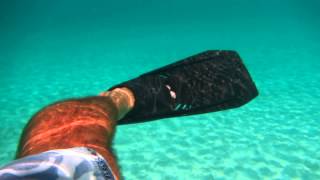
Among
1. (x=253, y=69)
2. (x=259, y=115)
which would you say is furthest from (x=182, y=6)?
(x=259, y=115)

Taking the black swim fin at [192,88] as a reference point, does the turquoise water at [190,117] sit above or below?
above

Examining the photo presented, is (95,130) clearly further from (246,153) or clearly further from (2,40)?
(2,40)

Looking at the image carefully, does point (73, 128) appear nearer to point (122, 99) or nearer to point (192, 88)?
point (122, 99)

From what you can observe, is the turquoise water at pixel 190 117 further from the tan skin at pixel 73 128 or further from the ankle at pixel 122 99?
the tan skin at pixel 73 128

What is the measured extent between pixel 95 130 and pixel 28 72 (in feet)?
48.1

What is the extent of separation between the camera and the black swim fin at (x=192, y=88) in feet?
8.66

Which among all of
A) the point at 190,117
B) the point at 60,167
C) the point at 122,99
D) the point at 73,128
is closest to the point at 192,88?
the point at 122,99

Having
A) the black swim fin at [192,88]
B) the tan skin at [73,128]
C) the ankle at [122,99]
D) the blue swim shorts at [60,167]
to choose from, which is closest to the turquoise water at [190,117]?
the black swim fin at [192,88]

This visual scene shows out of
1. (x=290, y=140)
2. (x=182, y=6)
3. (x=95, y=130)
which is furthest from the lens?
(x=182, y=6)

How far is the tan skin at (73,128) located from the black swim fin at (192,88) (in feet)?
2.42

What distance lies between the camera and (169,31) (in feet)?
93.9

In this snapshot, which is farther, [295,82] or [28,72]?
[28,72]

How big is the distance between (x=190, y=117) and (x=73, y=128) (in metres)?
7.68

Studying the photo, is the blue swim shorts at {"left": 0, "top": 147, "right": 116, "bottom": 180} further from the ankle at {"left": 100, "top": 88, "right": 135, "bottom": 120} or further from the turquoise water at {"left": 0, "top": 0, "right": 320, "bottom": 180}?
the turquoise water at {"left": 0, "top": 0, "right": 320, "bottom": 180}
